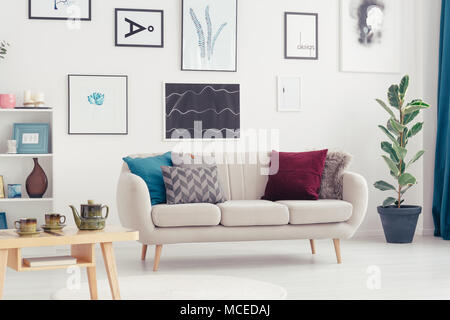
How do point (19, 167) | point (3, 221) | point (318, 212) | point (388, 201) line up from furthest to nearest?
1. point (388, 201)
2. point (19, 167)
3. point (3, 221)
4. point (318, 212)

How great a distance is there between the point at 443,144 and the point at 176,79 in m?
2.59

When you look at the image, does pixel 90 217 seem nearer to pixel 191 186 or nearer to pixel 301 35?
pixel 191 186

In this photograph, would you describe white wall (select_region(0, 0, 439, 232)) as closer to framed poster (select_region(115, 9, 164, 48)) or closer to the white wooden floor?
framed poster (select_region(115, 9, 164, 48))

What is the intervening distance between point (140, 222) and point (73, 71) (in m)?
1.94

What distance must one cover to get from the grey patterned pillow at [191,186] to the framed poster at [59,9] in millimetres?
1865

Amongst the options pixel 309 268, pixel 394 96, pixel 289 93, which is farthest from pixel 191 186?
pixel 394 96

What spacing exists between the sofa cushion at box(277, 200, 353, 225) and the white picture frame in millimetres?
1672

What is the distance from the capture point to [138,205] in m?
4.15

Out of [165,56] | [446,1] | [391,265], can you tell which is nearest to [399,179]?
[391,265]

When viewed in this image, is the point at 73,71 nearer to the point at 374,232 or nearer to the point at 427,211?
the point at 374,232

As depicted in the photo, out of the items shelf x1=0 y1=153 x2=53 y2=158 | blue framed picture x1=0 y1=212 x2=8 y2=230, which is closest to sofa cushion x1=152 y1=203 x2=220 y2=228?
shelf x1=0 y1=153 x2=53 y2=158

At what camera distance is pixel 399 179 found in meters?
5.61

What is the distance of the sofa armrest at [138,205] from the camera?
4.15m

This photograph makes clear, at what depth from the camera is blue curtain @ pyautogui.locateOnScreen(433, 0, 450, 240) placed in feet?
19.2
